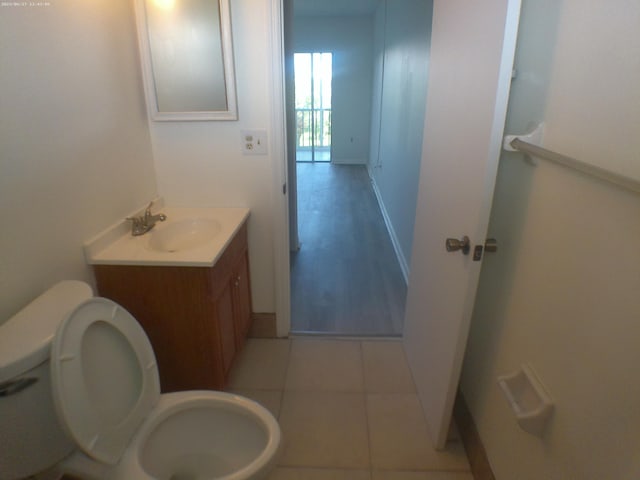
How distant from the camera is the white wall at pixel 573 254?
77cm

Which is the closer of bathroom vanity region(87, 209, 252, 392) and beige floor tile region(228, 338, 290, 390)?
bathroom vanity region(87, 209, 252, 392)

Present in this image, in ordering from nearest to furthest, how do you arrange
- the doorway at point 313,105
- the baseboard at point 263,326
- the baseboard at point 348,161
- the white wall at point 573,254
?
the white wall at point 573,254, the baseboard at point 263,326, the doorway at point 313,105, the baseboard at point 348,161

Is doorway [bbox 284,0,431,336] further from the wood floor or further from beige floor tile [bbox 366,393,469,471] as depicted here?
beige floor tile [bbox 366,393,469,471]

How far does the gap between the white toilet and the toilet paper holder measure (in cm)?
70

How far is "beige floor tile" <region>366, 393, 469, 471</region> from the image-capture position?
59.9 inches

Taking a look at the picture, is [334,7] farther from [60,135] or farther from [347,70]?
[60,135]

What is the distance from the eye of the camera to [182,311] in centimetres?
153

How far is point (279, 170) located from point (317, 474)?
4.44 ft

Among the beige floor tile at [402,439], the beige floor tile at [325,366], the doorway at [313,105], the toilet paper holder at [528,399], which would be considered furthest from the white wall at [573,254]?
the doorway at [313,105]

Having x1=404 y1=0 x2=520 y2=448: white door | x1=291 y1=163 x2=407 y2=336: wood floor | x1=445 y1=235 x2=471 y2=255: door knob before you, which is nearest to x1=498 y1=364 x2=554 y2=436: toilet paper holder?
x1=404 y1=0 x2=520 y2=448: white door

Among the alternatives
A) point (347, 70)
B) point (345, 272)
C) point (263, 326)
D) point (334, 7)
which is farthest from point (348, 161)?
point (263, 326)

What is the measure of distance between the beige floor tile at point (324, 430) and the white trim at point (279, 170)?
1.67 feet

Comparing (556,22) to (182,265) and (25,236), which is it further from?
(25,236)

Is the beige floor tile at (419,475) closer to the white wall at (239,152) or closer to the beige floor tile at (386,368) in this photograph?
the beige floor tile at (386,368)
